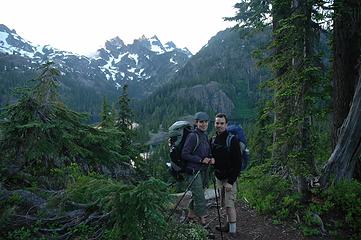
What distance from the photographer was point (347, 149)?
279 inches

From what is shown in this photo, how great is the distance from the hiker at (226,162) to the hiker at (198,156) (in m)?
0.19

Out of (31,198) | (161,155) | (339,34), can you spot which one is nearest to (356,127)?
(339,34)

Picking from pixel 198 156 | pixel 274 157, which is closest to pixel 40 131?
pixel 198 156

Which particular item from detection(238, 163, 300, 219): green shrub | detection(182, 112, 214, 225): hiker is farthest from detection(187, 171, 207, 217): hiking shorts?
detection(238, 163, 300, 219): green shrub

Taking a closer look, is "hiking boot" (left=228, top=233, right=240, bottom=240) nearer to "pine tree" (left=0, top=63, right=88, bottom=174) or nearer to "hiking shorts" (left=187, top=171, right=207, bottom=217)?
"hiking shorts" (left=187, top=171, right=207, bottom=217)

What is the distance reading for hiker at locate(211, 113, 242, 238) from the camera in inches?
220

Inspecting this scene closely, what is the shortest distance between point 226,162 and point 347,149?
3103mm

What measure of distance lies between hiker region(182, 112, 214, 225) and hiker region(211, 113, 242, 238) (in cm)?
19

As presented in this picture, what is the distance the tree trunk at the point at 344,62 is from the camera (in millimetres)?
7215

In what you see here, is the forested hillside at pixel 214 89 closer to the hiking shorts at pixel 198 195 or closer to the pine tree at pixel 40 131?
the pine tree at pixel 40 131

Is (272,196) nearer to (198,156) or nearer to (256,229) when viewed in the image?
(256,229)

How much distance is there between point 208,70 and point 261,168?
17579 cm

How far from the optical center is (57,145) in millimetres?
7238

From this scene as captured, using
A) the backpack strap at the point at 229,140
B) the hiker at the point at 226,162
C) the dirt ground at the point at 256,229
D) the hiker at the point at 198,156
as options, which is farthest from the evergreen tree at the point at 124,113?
the backpack strap at the point at 229,140
